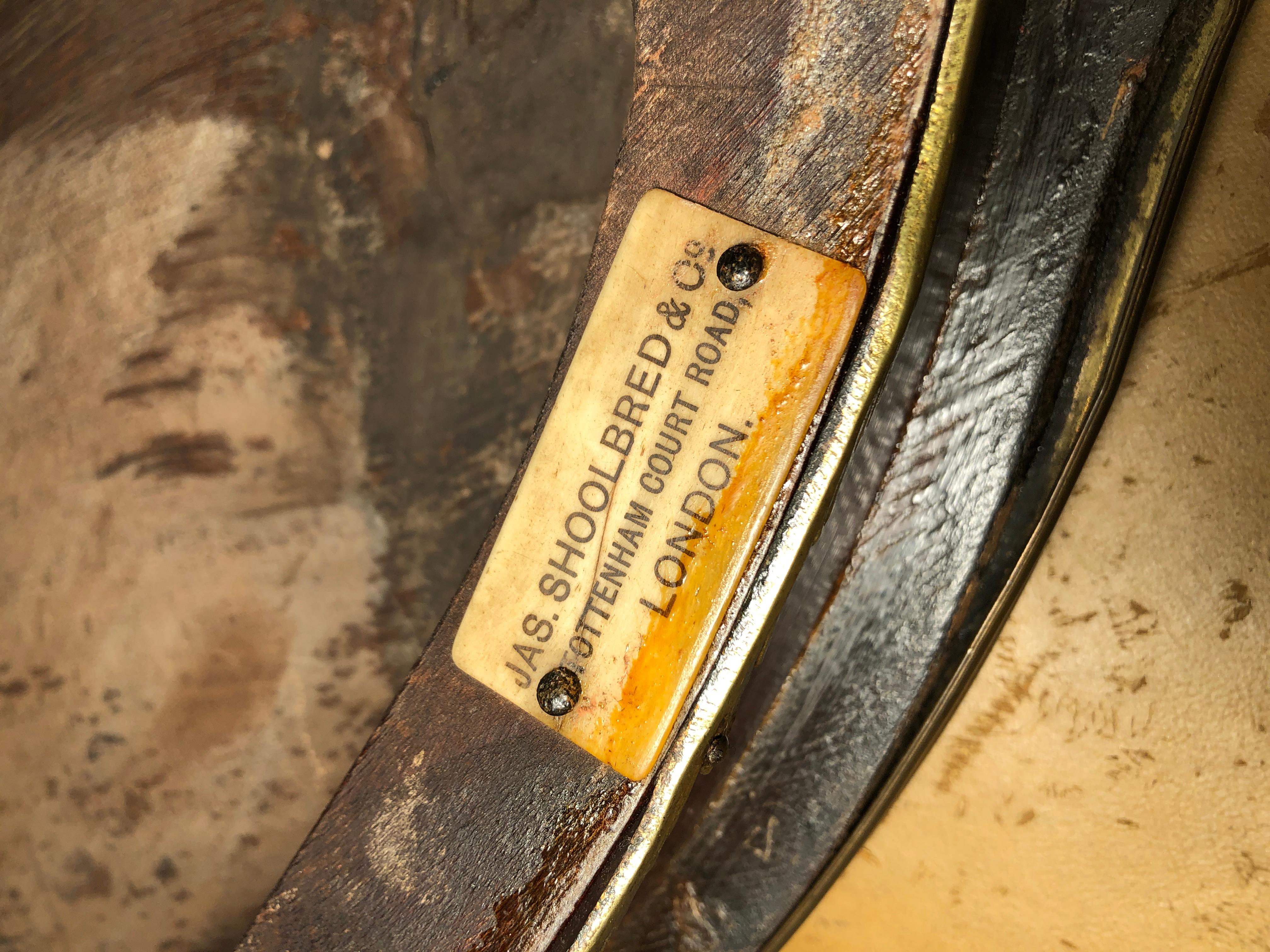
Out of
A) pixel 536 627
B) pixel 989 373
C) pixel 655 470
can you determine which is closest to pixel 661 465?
pixel 655 470

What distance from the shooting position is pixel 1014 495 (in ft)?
1.58

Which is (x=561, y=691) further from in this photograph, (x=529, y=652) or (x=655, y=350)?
(x=655, y=350)

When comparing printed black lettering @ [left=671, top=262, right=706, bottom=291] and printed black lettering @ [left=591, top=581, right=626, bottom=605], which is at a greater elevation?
printed black lettering @ [left=671, top=262, right=706, bottom=291]

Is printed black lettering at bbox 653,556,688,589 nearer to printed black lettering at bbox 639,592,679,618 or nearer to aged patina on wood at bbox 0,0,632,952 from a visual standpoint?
printed black lettering at bbox 639,592,679,618

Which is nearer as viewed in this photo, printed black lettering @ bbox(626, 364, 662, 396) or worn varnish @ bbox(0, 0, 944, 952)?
printed black lettering @ bbox(626, 364, 662, 396)

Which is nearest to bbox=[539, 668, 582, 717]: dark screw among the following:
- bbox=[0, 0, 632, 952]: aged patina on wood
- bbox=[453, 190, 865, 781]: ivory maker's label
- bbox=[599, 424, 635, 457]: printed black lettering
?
bbox=[453, 190, 865, 781]: ivory maker's label

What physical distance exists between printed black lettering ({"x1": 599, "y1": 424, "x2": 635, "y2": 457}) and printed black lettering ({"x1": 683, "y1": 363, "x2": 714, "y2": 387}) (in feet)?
0.12

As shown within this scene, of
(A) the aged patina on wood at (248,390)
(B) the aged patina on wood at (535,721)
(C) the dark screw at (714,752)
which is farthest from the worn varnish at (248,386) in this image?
(C) the dark screw at (714,752)

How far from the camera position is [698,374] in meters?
0.36

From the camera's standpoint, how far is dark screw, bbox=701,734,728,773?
0.39 meters

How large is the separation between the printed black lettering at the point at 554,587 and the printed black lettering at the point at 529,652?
0.03m

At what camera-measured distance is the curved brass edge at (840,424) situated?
0.35 meters

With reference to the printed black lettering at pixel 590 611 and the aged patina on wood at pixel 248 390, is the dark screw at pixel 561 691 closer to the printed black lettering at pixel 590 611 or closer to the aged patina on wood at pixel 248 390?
the printed black lettering at pixel 590 611

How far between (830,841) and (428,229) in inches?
21.2
